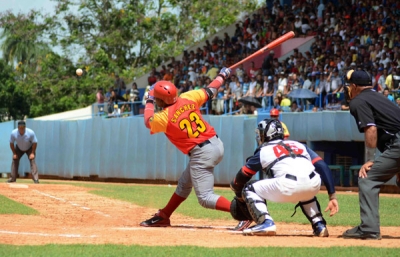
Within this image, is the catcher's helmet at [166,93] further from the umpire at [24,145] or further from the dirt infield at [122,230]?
the umpire at [24,145]

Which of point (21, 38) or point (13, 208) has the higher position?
point (21, 38)

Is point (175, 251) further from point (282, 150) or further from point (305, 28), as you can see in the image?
point (305, 28)

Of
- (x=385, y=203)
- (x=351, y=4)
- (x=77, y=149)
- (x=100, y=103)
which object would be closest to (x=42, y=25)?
(x=100, y=103)

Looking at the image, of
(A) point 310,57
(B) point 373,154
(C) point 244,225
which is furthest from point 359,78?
(A) point 310,57

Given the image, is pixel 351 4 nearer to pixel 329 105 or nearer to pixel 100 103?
pixel 329 105

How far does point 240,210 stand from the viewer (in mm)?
8992

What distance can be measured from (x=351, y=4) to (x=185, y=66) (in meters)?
8.29

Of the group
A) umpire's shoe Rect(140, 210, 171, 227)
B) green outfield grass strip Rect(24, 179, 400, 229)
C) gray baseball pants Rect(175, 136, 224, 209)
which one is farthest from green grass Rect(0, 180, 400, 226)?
gray baseball pants Rect(175, 136, 224, 209)

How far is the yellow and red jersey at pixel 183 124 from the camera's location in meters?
9.27

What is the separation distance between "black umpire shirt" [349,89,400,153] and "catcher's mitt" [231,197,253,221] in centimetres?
173

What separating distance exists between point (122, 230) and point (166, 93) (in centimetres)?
183

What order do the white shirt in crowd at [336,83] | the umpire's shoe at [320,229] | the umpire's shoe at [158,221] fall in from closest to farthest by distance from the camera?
1. the umpire's shoe at [320,229]
2. the umpire's shoe at [158,221]
3. the white shirt in crowd at [336,83]

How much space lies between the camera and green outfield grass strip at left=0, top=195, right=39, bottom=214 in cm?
1231

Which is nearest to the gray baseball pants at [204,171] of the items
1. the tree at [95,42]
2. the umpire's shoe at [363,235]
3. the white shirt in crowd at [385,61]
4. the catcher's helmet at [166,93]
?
the catcher's helmet at [166,93]
